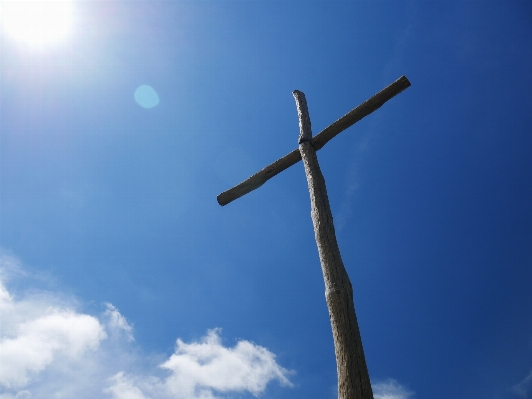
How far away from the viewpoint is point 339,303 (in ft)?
11.1

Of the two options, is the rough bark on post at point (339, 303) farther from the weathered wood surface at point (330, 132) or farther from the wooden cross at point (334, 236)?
the weathered wood surface at point (330, 132)

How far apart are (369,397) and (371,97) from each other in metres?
4.23

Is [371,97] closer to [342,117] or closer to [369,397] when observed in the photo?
[342,117]

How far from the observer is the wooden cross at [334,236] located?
297 cm

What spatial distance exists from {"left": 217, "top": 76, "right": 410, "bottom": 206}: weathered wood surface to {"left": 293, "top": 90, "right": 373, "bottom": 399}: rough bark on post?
0.72 metres

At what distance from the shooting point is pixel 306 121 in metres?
6.09

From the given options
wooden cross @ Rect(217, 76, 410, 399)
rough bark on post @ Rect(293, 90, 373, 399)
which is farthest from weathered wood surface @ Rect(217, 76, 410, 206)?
rough bark on post @ Rect(293, 90, 373, 399)

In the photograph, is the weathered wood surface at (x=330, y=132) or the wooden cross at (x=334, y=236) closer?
the wooden cross at (x=334, y=236)

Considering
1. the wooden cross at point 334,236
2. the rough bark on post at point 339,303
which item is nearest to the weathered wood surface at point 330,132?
the wooden cross at point 334,236

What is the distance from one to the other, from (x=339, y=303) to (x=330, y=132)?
298cm

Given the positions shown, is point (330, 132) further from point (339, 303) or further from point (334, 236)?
point (339, 303)

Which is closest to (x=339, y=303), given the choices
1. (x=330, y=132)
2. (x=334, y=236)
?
(x=334, y=236)

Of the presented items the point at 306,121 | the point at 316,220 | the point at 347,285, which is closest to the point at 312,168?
the point at 316,220

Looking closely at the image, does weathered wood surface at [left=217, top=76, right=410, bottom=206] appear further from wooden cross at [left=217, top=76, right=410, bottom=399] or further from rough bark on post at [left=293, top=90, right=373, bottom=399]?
rough bark on post at [left=293, top=90, right=373, bottom=399]
